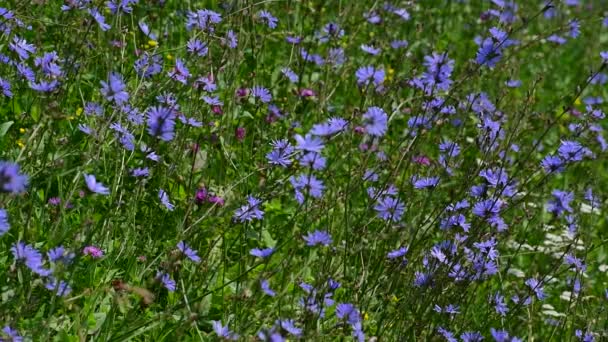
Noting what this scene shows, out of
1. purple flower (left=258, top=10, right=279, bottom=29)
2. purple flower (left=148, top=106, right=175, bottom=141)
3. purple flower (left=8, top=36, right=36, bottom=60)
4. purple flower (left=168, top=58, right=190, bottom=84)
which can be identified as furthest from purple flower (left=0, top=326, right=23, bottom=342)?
purple flower (left=258, top=10, right=279, bottom=29)

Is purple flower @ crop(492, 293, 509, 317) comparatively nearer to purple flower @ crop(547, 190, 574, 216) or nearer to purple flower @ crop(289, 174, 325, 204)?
purple flower @ crop(547, 190, 574, 216)

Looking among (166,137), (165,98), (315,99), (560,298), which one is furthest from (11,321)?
(560,298)

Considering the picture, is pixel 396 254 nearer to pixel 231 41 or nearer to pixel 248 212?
pixel 248 212

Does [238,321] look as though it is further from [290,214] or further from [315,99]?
[315,99]

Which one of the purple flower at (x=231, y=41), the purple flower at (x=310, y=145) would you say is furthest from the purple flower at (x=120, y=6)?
the purple flower at (x=310, y=145)

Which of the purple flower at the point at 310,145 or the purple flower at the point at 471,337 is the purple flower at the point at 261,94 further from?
the purple flower at the point at 310,145

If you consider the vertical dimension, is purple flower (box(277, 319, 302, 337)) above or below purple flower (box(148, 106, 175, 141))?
below

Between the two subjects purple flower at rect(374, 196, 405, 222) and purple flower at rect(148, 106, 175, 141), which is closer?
purple flower at rect(148, 106, 175, 141)

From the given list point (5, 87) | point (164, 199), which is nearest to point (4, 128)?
point (5, 87)
